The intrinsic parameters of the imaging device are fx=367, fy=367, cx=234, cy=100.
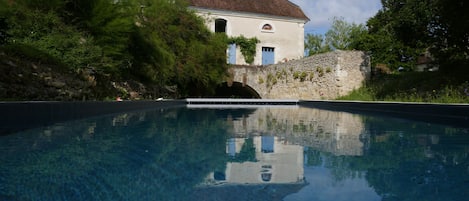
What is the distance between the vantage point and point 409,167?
2.98m

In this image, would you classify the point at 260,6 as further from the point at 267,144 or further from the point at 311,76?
the point at 267,144

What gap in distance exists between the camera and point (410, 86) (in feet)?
46.3

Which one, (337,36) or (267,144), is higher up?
(337,36)

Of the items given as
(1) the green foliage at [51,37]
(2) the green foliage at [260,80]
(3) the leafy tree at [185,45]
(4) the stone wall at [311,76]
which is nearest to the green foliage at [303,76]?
(4) the stone wall at [311,76]

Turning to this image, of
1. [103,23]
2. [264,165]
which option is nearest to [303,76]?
[103,23]

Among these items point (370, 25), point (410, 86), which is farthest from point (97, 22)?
point (370, 25)

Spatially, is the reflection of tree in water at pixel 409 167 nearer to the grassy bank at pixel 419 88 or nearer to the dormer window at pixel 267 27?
the grassy bank at pixel 419 88

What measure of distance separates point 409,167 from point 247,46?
27.0 meters

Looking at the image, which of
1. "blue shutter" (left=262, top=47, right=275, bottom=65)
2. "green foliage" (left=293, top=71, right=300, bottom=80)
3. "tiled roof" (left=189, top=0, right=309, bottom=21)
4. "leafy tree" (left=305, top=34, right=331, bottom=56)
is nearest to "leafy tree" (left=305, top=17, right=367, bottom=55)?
"leafy tree" (left=305, top=34, right=331, bottom=56)

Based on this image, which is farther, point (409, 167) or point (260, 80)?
point (260, 80)

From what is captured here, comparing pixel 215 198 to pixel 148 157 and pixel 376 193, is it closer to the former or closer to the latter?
pixel 376 193

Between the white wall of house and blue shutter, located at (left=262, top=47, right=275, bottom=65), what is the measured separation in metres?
0.27

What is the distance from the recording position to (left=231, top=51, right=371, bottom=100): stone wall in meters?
18.5

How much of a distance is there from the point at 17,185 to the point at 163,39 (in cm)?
1751
